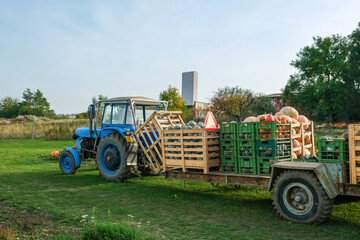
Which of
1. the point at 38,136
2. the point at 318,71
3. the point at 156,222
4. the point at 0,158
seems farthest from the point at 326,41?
the point at 156,222

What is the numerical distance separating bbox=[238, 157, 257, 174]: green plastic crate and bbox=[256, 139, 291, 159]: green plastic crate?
0.55ft

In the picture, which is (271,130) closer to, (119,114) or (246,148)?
(246,148)

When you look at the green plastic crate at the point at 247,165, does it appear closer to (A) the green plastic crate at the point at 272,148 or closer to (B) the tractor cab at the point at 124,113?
(A) the green plastic crate at the point at 272,148

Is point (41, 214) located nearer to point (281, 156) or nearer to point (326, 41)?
point (281, 156)

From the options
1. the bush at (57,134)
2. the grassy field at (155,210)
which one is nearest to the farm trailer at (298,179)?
the grassy field at (155,210)

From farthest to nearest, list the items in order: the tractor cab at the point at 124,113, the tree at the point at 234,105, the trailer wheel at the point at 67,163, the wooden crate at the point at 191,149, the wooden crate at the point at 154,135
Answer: the tree at the point at 234,105 → the trailer wheel at the point at 67,163 → the tractor cab at the point at 124,113 → the wooden crate at the point at 154,135 → the wooden crate at the point at 191,149

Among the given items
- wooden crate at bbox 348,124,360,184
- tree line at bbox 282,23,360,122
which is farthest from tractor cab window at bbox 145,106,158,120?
tree line at bbox 282,23,360,122

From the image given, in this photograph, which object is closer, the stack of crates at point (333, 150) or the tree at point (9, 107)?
the stack of crates at point (333, 150)

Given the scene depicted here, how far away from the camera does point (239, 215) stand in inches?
232

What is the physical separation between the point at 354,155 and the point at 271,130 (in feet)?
4.95

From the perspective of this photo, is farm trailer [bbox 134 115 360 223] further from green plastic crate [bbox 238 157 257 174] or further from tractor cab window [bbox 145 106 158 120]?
tractor cab window [bbox 145 106 158 120]

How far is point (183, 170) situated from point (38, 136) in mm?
25627

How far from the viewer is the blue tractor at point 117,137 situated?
8.82 meters

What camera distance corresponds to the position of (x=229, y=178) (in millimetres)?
6484
